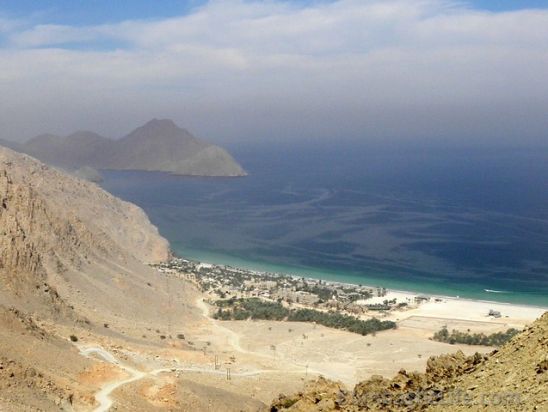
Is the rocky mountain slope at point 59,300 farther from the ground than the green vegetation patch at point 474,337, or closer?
farther from the ground

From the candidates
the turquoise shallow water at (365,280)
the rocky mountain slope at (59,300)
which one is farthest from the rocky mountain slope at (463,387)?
the turquoise shallow water at (365,280)

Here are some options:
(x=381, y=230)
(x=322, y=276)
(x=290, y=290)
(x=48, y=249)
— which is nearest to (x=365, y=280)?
(x=322, y=276)

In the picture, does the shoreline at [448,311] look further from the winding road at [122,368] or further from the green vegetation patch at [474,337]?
the winding road at [122,368]

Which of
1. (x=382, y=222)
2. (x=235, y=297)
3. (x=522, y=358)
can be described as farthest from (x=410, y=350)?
(x=382, y=222)

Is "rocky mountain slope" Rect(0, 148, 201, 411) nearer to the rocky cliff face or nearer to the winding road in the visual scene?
the rocky cliff face

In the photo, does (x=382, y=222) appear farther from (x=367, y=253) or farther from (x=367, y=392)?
(x=367, y=392)
